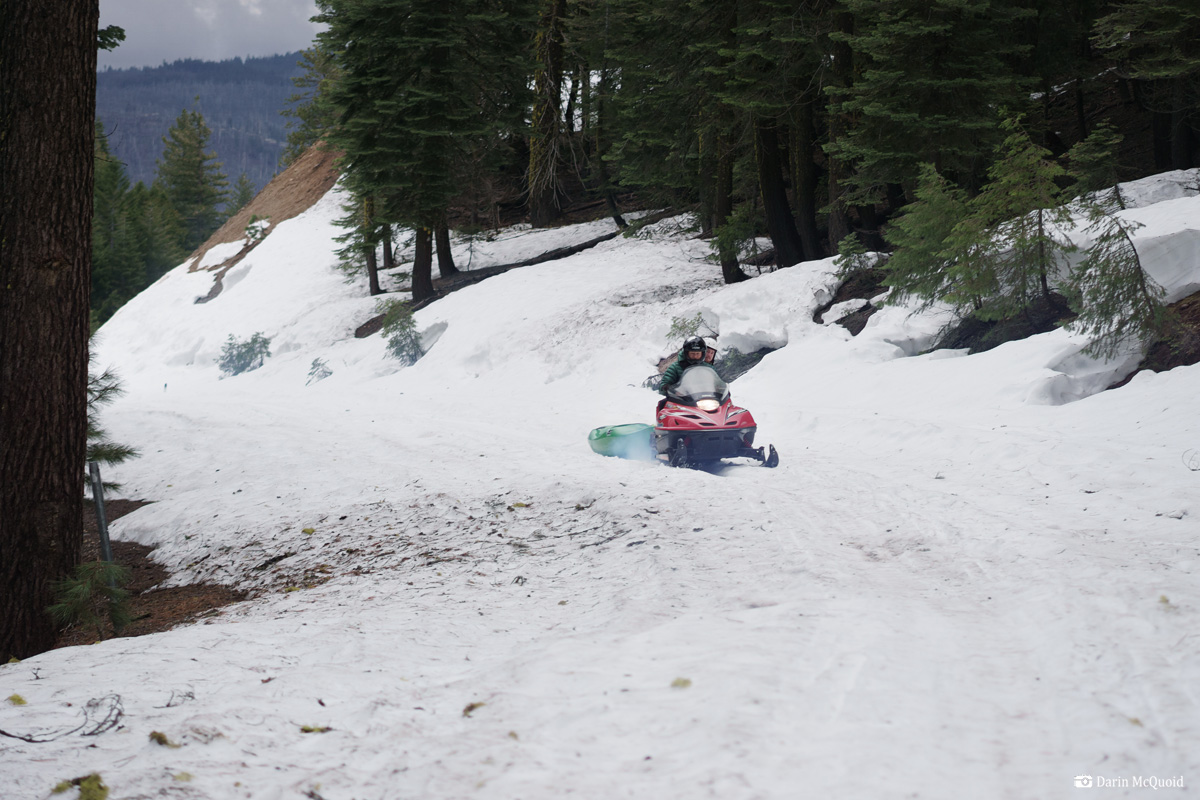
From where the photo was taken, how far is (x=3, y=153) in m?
4.93

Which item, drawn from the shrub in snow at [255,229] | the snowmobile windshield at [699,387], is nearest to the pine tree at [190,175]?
the shrub in snow at [255,229]

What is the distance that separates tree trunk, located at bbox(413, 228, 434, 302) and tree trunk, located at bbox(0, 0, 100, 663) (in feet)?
68.8

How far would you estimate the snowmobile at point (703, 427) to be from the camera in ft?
30.0

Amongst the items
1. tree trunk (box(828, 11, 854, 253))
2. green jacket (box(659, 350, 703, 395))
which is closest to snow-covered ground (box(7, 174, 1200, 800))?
green jacket (box(659, 350, 703, 395))

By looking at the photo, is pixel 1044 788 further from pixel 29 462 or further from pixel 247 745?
pixel 29 462

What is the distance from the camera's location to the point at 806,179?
19.8 meters

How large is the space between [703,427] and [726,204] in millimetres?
14820

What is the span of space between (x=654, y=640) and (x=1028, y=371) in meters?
8.98

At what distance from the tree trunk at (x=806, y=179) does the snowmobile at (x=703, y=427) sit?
1165cm

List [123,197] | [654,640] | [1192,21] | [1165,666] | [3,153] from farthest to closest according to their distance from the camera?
[123,197] < [1192,21] < [3,153] < [654,640] < [1165,666]

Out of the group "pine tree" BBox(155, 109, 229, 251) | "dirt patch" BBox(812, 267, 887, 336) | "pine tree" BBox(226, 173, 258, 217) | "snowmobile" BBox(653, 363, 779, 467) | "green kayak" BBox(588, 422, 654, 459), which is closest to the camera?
"snowmobile" BBox(653, 363, 779, 467)

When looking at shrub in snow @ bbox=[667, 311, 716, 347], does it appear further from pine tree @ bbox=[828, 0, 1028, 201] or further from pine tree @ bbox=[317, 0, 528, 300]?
pine tree @ bbox=[317, 0, 528, 300]

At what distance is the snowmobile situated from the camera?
9141mm

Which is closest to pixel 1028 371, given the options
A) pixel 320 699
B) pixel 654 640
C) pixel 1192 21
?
pixel 654 640
